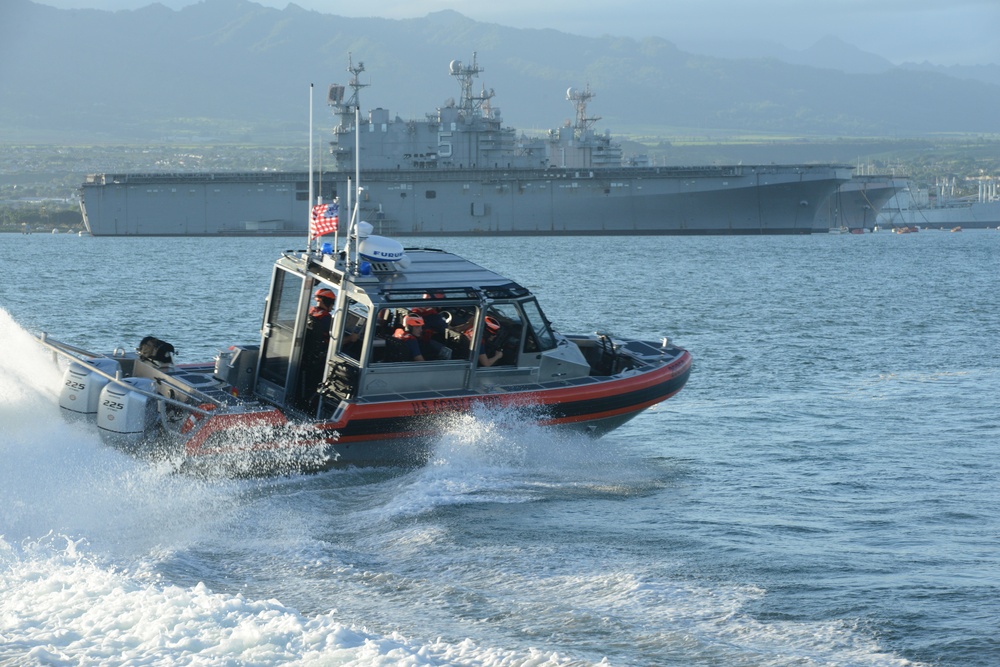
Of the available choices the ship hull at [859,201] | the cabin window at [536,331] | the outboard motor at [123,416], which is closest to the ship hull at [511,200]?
the ship hull at [859,201]

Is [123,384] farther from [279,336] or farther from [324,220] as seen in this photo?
[324,220]

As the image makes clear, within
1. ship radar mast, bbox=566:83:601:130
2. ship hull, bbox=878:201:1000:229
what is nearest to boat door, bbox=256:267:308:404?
ship radar mast, bbox=566:83:601:130

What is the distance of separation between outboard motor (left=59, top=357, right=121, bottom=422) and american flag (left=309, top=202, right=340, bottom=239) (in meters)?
2.75

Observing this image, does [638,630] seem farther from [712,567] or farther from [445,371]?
[445,371]

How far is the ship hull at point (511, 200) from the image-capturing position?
316 ft

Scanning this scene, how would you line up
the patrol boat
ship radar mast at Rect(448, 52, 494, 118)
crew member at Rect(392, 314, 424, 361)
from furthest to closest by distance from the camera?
ship radar mast at Rect(448, 52, 494, 118) → crew member at Rect(392, 314, 424, 361) → the patrol boat

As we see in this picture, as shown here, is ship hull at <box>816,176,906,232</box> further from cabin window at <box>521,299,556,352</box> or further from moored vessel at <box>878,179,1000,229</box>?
cabin window at <box>521,299,556,352</box>

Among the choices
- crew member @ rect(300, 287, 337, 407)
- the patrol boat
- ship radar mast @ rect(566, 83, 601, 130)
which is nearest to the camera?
the patrol boat

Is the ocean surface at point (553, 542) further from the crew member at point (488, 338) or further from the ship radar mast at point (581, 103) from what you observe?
the ship radar mast at point (581, 103)

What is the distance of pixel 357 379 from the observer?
504 inches

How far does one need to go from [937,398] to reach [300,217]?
83.1 metres

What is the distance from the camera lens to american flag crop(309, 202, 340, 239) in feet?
42.7

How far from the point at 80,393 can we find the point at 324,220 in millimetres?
3119

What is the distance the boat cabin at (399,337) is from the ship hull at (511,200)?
82.3 metres
